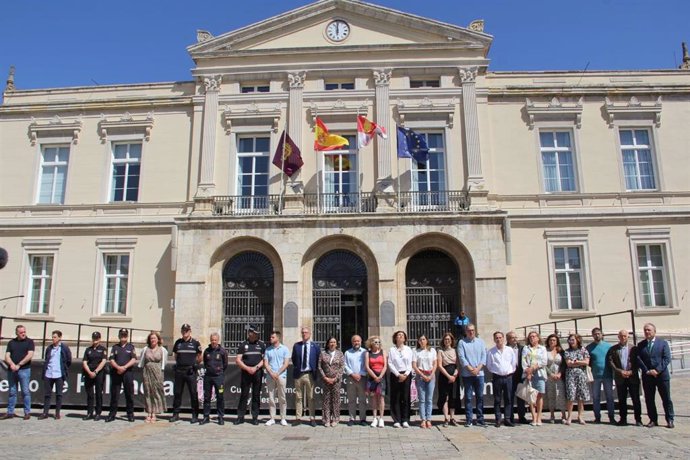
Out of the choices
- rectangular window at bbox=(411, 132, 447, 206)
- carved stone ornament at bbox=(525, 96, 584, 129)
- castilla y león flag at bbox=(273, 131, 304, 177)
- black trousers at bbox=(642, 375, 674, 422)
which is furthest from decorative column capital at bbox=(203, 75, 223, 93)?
black trousers at bbox=(642, 375, 674, 422)

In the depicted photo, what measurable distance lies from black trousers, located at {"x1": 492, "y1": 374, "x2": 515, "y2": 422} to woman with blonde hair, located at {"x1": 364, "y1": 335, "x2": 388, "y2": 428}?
2.06 meters

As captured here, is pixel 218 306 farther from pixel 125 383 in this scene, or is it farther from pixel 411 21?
pixel 411 21

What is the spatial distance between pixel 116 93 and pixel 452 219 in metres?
13.9

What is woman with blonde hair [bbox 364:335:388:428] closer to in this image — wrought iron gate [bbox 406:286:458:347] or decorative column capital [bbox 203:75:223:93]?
wrought iron gate [bbox 406:286:458:347]

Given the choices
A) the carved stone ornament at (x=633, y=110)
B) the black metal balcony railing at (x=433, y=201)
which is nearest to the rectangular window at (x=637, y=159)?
the carved stone ornament at (x=633, y=110)

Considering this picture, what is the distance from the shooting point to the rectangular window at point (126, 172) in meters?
20.9

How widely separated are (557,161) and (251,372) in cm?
1435

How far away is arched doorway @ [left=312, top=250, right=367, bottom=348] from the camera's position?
61.6 ft

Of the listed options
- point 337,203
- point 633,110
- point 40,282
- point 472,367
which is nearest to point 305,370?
point 472,367

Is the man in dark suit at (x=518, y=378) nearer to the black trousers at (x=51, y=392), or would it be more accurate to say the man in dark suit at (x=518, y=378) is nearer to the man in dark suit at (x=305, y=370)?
the man in dark suit at (x=305, y=370)

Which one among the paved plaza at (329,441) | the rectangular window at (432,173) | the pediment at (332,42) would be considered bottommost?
the paved plaza at (329,441)

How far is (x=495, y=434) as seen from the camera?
920 cm

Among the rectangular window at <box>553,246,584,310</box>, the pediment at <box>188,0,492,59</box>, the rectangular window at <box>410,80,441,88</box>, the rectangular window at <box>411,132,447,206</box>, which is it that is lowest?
the rectangular window at <box>553,246,584,310</box>

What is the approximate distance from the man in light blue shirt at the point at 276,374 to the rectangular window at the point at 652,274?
44.7 feet
